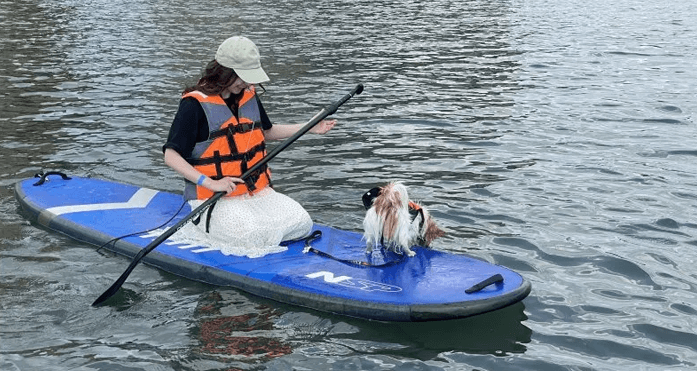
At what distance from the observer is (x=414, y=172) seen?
1028 cm

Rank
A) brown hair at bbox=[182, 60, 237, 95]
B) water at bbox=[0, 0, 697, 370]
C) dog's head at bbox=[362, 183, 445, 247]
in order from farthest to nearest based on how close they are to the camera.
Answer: brown hair at bbox=[182, 60, 237, 95], dog's head at bbox=[362, 183, 445, 247], water at bbox=[0, 0, 697, 370]

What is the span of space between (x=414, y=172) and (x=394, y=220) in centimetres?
356

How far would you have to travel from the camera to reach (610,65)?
673 inches

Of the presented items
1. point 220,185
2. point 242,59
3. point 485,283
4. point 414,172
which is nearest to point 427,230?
point 485,283

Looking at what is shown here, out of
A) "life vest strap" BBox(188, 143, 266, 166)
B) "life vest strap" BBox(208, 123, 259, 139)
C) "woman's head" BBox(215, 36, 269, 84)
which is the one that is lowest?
"life vest strap" BBox(188, 143, 266, 166)

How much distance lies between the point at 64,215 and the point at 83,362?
8.39 ft

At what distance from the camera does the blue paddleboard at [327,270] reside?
6.21m

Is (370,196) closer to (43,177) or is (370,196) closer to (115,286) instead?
(115,286)

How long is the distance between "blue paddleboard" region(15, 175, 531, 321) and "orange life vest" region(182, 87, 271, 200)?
571mm

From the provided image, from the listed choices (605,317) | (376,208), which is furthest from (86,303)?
(605,317)

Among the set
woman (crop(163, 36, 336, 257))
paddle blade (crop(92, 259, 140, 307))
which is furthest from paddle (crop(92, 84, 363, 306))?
woman (crop(163, 36, 336, 257))

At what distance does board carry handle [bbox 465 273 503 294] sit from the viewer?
6188mm

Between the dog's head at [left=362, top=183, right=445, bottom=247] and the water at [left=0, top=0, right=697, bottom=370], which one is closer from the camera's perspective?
the water at [left=0, top=0, right=697, bottom=370]

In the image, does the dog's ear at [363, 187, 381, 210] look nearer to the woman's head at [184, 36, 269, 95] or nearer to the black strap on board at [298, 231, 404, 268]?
the black strap on board at [298, 231, 404, 268]
